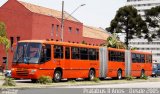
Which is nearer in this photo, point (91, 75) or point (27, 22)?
point (91, 75)

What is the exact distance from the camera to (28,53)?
1093 inches

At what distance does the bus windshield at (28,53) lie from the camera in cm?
2756

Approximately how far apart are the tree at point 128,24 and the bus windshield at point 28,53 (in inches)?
2019

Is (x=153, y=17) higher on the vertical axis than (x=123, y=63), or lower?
higher

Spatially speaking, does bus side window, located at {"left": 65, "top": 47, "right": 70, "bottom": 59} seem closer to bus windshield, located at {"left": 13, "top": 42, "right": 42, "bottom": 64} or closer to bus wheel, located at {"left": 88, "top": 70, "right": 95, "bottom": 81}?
bus windshield, located at {"left": 13, "top": 42, "right": 42, "bottom": 64}

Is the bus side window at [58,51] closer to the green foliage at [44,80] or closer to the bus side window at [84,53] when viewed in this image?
the bus side window at [84,53]

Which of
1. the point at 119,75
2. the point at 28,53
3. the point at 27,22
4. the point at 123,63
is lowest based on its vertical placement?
the point at 119,75

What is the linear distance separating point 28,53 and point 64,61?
9.84 ft

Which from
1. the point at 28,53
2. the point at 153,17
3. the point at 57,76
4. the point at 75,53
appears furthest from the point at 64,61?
the point at 153,17

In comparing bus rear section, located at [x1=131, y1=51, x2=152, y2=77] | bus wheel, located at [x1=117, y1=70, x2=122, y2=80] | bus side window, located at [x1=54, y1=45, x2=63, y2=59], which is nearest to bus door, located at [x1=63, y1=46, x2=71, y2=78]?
bus side window, located at [x1=54, y1=45, x2=63, y2=59]

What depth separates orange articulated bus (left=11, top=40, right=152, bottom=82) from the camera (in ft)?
90.6

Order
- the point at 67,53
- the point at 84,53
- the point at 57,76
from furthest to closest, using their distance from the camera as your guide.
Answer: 1. the point at 84,53
2. the point at 67,53
3. the point at 57,76

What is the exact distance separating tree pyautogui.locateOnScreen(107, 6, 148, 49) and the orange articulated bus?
40457 mm

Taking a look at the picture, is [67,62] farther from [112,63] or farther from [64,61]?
[112,63]
